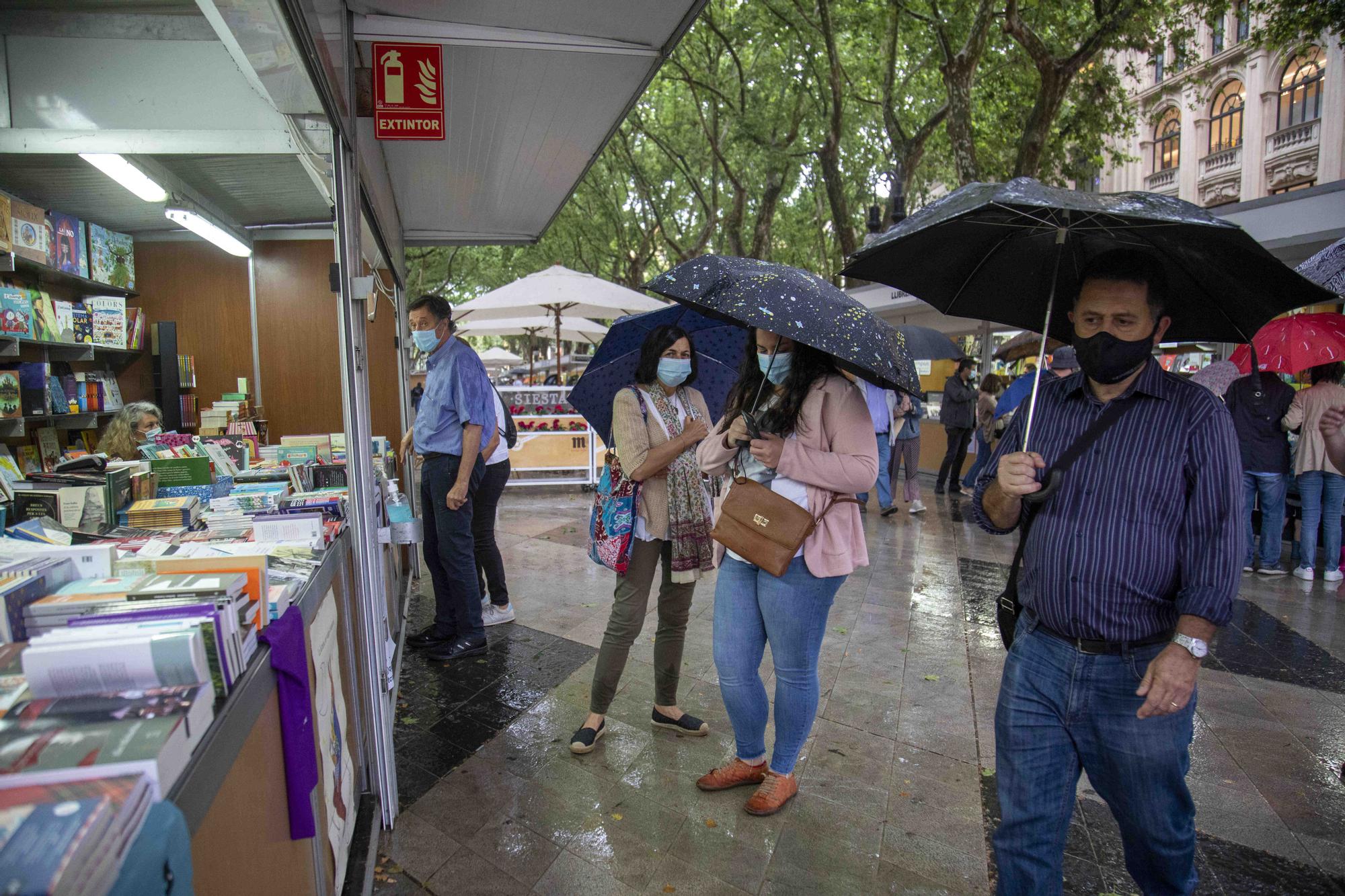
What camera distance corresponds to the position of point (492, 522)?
520 centimetres

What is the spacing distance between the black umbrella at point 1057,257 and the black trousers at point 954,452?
895 cm

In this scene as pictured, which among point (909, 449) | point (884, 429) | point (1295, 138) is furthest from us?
point (1295, 138)

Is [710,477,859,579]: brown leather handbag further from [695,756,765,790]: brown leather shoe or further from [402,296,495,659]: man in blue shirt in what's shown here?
[402,296,495,659]: man in blue shirt

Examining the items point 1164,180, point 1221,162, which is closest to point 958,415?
point 1221,162

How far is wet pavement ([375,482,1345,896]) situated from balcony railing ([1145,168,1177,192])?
3018 centimetres

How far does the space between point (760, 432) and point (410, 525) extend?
154 cm

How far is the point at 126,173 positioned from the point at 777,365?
4.00m

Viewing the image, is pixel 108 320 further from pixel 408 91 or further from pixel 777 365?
pixel 777 365

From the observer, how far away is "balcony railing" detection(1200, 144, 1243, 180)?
26.1m

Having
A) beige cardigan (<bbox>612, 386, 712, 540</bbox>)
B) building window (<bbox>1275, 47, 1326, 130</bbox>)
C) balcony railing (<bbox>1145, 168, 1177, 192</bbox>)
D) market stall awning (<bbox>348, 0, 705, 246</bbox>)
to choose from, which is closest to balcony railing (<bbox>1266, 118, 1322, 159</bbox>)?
building window (<bbox>1275, 47, 1326, 130</bbox>)

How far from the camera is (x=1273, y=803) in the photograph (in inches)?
127

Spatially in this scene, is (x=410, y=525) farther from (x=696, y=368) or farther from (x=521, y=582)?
(x=521, y=582)

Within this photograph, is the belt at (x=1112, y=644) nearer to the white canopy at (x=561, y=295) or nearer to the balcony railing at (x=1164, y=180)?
the white canopy at (x=561, y=295)

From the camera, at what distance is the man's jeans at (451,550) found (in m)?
4.61
